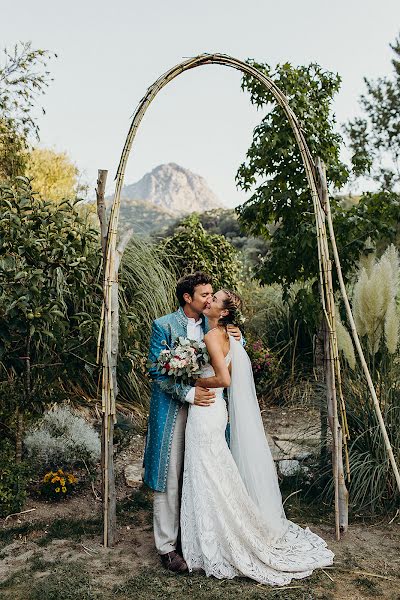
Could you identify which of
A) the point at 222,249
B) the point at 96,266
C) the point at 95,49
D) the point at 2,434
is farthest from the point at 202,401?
the point at 222,249

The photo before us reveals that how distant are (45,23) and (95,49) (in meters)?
1.76

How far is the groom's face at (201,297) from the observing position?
3717 mm

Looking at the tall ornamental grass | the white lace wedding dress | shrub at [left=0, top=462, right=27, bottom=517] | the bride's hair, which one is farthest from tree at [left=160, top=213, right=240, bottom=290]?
the white lace wedding dress

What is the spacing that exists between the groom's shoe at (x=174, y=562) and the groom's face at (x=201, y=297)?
1352 mm

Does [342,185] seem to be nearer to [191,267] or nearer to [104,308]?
[104,308]

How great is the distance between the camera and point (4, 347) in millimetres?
4219

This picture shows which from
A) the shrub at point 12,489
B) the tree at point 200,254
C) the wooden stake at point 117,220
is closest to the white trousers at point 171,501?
the wooden stake at point 117,220

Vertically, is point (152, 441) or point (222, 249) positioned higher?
point (222, 249)

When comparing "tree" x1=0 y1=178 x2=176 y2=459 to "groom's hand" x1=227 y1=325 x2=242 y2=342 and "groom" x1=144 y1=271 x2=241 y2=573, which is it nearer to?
"groom" x1=144 y1=271 x2=241 y2=573

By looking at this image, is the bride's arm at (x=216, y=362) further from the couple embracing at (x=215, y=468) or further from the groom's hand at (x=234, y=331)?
the groom's hand at (x=234, y=331)

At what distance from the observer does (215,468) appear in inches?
139

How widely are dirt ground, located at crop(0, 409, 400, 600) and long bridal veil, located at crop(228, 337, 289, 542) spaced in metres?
0.46

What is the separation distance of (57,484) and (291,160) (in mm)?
2948

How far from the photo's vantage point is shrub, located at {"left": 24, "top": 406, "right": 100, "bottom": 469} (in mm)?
4914
